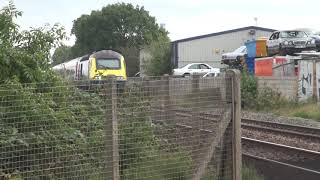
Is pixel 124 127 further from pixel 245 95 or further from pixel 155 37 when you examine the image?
pixel 155 37

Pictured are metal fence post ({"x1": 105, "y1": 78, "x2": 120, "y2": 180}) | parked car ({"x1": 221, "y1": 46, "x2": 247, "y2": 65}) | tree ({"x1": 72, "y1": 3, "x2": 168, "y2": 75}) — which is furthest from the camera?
tree ({"x1": 72, "y1": 3, "x2": 168, "y2": 75})

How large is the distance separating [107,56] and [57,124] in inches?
1131

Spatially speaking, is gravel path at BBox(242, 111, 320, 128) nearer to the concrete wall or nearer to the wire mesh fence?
the concrete wall

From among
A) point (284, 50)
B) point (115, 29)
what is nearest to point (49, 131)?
point (284, 50)

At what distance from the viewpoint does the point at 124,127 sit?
6.06m

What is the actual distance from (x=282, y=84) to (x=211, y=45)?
27727mm

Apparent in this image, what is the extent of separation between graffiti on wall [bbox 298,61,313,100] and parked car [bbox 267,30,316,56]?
5293mm

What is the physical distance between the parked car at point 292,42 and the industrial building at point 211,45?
2141 cm

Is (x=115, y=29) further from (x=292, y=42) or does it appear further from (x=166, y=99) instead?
(x=166, y=99)

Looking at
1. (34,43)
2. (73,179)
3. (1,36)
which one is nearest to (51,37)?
(34,43)

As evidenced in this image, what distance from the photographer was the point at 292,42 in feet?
108

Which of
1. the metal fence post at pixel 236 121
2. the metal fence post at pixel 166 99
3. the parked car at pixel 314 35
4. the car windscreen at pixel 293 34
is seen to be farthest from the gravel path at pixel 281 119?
the metal fence post at pixel 166 99

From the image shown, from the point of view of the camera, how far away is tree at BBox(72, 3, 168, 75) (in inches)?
3398

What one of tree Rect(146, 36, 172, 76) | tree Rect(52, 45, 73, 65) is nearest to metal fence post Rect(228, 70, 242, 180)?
tree Rect(52, 45, 73, 65)
